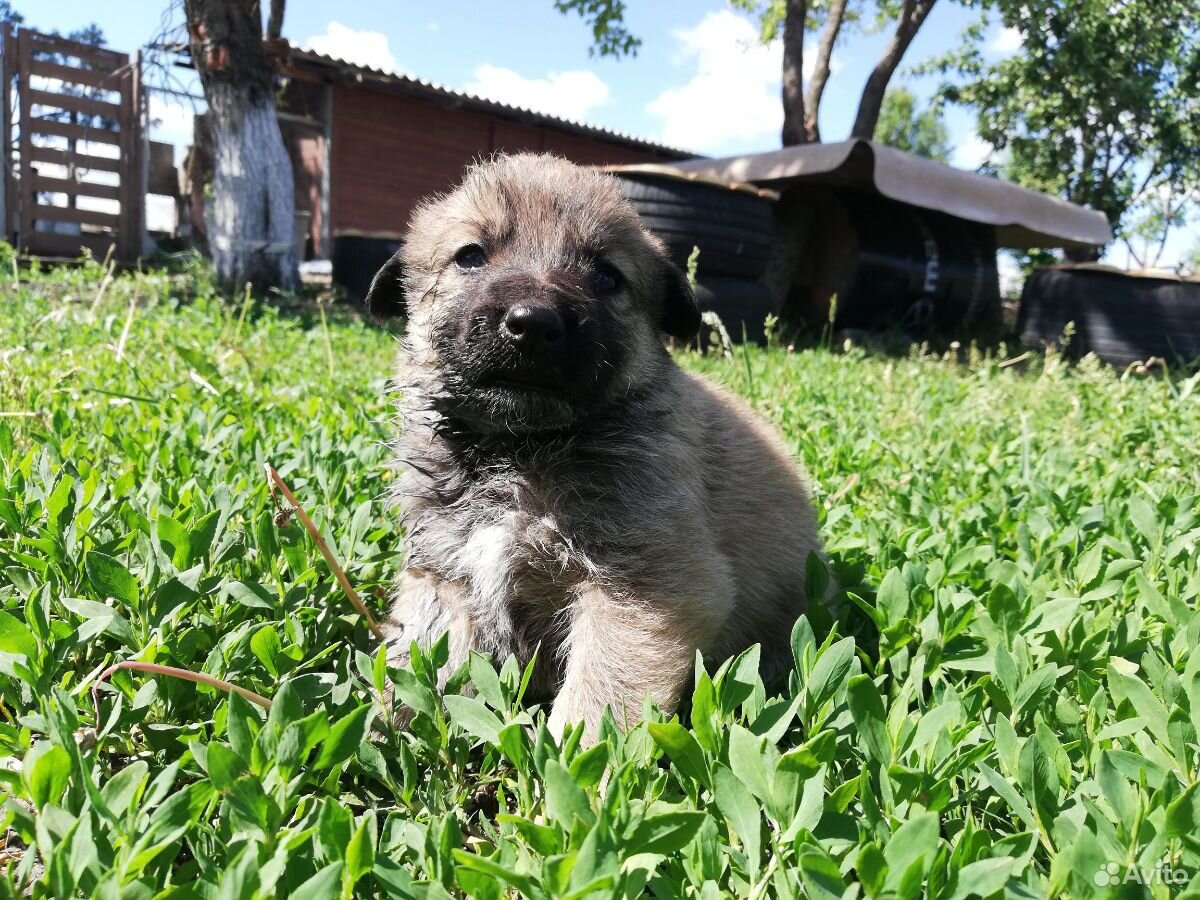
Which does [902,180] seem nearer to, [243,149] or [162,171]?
[243,149]

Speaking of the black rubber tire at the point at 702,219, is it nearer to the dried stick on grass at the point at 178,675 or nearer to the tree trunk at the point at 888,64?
the dried stick on grass at the point at 178,675

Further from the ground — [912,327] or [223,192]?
[223,192]

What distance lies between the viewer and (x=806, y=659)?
1.59 metres

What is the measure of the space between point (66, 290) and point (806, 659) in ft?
29.2

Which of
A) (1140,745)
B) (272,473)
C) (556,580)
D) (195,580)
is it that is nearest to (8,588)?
(195,580)

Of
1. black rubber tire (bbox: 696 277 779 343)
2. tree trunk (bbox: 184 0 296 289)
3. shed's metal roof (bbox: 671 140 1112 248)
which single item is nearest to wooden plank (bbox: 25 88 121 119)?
tree trunk (bbox: 184 0 296 289)

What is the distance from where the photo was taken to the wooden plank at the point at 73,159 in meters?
15.2

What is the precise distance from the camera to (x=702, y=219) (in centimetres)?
857

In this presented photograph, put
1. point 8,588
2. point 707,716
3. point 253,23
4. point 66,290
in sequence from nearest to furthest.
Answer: point 707,716
point 8,588
point 66,290
point 253,23

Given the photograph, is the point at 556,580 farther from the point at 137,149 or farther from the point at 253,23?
the point at 137,149

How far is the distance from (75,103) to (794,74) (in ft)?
42.4

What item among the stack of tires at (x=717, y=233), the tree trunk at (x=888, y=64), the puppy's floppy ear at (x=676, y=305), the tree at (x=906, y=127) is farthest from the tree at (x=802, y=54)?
the tree at (x=906, y=127)

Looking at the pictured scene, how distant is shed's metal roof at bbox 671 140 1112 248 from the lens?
10445mm

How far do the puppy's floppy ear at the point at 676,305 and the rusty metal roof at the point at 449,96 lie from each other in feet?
50.3
